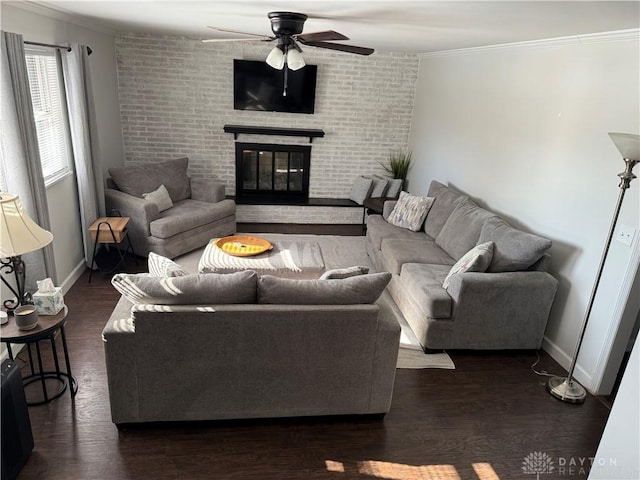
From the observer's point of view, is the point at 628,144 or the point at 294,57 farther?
the point at 294,57

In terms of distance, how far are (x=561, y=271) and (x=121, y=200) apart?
14.4 feet

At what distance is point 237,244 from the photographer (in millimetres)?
4441

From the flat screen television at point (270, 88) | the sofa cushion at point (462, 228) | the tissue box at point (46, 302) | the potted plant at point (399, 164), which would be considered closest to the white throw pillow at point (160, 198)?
the flat screen television at point (270, 88)

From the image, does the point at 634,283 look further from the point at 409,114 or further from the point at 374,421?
the point at 409,114

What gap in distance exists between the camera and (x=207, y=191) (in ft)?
19.0

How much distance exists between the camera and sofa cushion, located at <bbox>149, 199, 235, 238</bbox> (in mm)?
4824

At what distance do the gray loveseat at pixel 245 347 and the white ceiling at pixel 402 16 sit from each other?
5.27 ft

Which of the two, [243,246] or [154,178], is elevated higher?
[154,178]

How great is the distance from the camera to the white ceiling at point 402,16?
7.98ft

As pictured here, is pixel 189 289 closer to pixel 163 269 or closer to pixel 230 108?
pixel 163 269

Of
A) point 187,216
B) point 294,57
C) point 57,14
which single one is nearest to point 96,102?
point 57,14

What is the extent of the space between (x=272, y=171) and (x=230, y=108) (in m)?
1.06

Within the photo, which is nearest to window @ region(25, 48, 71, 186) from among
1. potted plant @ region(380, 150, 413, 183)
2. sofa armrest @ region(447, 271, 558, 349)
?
sofa armrest @ region(447, 271, 558, 349)

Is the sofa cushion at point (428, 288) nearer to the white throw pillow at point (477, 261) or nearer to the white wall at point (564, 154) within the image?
the white throw pillow at point (477, 261)
